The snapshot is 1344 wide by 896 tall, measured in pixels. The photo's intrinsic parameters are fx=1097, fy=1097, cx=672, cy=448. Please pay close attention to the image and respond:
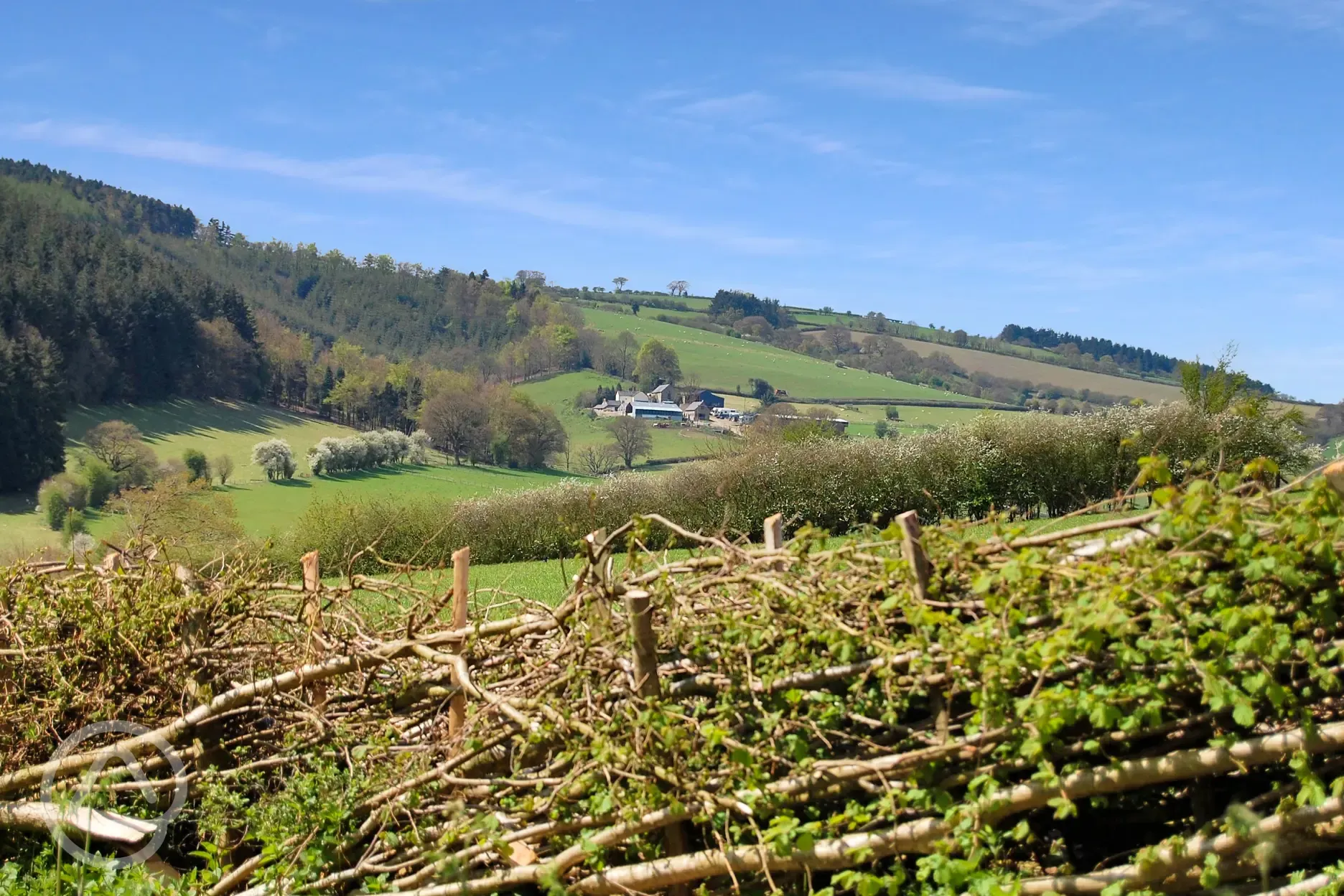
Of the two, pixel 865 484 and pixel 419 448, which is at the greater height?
pixel 865 484

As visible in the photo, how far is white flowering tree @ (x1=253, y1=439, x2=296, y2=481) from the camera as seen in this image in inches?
3317

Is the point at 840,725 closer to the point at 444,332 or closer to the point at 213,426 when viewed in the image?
the point at 213,426

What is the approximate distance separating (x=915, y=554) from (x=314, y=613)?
10.5 feet

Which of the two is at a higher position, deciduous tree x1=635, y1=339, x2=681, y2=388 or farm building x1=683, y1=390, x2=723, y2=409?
deciduous tree x1=635, y1=339, x2=681, y2=388

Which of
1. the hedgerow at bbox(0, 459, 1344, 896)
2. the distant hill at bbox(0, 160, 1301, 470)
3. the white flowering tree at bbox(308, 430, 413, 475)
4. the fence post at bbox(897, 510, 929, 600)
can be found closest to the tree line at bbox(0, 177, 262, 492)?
the distant hill at bbox(0, 160, 1301, 470)

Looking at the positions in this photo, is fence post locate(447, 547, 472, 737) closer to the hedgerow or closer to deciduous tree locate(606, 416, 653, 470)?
the hedgerow

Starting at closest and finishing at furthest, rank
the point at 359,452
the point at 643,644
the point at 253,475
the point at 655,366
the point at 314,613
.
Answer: the point at 643,644 < the point at 314,613 < the point at 253,475 < the point at 359,452 < the point at 655,366

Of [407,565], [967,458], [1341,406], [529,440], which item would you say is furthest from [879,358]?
[407,565]

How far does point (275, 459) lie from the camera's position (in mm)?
84500

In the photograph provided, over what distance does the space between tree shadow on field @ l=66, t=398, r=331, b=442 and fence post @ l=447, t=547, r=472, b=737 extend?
99644 mm

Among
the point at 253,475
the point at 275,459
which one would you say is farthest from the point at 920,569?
the point at 253,475

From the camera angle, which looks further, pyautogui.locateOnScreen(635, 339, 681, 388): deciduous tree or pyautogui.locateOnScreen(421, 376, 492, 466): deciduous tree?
pyautogui.locateOnScreen(635, 339, 681, 388): deciduous tree

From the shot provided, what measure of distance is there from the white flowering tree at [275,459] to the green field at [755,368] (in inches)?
2143

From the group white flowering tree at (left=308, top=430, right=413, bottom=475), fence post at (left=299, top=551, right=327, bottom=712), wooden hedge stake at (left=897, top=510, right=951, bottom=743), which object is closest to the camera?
wooden hedge stake at (left=897, top=510, right=951, bottom=743)
